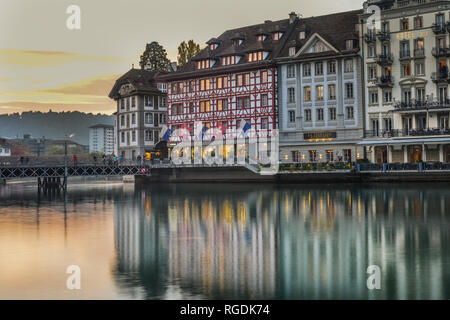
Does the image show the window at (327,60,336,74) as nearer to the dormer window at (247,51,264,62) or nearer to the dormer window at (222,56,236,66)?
the dormer window at (247,51,264,62)

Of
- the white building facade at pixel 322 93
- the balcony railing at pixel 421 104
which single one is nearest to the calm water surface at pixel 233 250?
the balcony railing at pixel 421 104

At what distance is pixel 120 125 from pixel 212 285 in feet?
296

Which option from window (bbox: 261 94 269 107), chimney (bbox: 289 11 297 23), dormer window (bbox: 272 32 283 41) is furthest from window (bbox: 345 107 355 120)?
chimney (bbox: 289 11 297 23)

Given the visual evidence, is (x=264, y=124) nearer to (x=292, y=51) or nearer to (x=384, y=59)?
(x=292, y=51)

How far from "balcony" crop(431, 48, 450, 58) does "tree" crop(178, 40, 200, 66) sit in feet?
151

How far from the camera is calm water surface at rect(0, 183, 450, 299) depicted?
1947 cm

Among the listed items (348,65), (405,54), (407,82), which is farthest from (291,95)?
(405,54)

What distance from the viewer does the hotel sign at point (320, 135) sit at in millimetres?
80250

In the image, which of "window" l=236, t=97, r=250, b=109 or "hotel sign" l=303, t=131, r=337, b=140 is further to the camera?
"window" l=236, t=97, r=250, b=109

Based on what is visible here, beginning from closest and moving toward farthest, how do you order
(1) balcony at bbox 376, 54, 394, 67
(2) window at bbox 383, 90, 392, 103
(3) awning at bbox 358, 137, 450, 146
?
(3) awning at bbox 358, 137, 450, 146 → (1) balcony at bbox 376, 54, 394, 67 → (2) window at bbox 383, 90, 392, 103

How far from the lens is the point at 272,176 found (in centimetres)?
7719

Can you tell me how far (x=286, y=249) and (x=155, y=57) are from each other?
96.0m

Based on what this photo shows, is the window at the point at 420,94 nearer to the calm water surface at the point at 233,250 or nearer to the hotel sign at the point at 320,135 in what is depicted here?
the hotel sign at the point at 320,135

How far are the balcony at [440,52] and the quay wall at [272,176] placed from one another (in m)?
15.0
